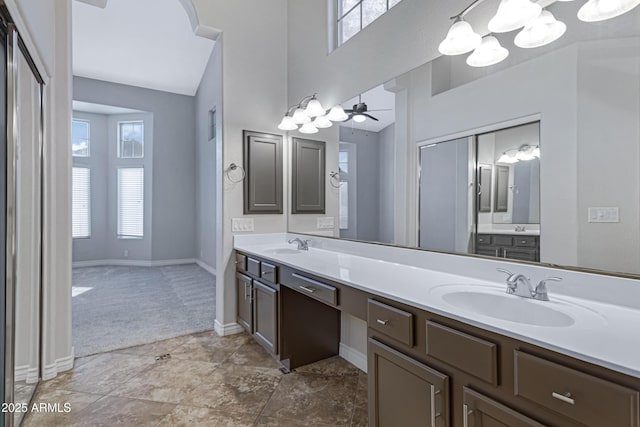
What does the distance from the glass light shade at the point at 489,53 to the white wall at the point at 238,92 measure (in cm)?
211

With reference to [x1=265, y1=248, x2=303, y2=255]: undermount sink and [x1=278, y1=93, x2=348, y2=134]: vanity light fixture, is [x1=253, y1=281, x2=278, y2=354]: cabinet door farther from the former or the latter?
[x1=278, y1=93, x2=348, y2=134]: vanity light fixture

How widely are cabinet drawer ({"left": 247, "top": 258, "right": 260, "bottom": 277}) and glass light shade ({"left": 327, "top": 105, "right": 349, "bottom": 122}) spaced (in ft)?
4.35

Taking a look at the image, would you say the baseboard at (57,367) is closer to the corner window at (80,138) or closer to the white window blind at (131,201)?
the white window blind at (131,201)

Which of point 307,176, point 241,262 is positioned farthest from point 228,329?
point 307,176

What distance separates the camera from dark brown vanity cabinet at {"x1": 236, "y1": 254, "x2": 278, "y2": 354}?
2428 millimetres

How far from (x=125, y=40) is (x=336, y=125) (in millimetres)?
4287

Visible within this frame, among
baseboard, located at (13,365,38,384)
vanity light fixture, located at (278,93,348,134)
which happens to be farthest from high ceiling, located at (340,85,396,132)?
baseboard, located at (13,365,38,384)

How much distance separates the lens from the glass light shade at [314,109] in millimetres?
2781

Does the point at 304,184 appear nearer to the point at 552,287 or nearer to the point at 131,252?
the point at 552,287

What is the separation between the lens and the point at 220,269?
312cm

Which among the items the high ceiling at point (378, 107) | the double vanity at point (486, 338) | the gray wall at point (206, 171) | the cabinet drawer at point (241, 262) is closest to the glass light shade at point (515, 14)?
the high ceiling at point (378, 107)

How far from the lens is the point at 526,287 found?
1.33 m

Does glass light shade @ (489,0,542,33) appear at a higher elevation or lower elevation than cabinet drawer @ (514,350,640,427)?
higher

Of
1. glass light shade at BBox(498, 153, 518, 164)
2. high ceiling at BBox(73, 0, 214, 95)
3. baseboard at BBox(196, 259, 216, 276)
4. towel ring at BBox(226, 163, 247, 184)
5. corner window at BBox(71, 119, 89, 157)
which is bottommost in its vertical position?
baseboard at BBox(196, 259, 216, 276)
